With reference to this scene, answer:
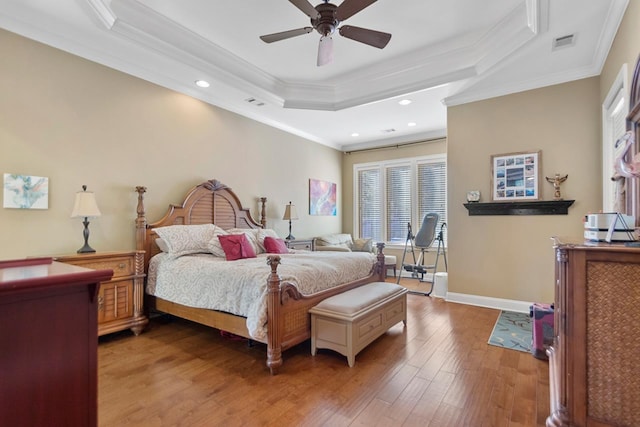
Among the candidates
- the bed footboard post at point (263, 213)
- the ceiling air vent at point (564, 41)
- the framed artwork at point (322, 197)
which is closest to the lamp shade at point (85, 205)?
the bed footboard post at point (263, 213)

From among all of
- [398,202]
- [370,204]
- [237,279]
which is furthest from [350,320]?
[370,204]

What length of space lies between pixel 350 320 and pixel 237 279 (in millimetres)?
1008

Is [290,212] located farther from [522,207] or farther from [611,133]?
[611,133]

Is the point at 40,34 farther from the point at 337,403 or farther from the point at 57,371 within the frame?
the point at 337,403

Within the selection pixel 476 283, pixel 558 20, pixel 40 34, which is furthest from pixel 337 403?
pixel 40 34

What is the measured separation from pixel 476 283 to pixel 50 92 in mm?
5352

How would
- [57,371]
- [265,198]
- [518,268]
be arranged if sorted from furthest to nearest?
[265,198], [518,268], [57,371]

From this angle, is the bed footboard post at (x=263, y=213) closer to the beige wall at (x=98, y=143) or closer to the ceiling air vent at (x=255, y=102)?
the beige wall at (x=98, y=143)

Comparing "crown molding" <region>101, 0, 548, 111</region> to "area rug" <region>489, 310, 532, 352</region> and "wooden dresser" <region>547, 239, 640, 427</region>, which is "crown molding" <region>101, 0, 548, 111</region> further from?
"area rug" <region>489, 310, 532, 352</region>

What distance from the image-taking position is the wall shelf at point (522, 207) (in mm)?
3791

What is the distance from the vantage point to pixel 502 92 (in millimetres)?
4184

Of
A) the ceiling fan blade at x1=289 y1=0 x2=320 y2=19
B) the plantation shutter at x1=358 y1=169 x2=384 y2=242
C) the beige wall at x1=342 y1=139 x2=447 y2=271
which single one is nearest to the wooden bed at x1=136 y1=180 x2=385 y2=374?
the ceiling fan blade at x1=289 y1=0 x2=320 y2=19

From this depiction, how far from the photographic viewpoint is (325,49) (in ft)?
9.20

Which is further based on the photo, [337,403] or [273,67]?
[273,67]
